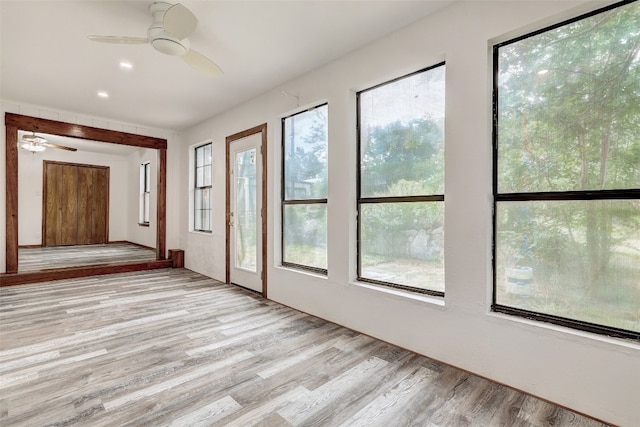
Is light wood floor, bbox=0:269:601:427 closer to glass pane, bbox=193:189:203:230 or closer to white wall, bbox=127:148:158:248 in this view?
glass pane, bbox=193:189:203:230

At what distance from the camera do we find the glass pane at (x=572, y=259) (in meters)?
1.77

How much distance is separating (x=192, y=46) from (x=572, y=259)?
358 cm

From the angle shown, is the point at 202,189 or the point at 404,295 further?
the point at 202,189

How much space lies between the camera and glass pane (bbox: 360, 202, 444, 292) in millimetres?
2568

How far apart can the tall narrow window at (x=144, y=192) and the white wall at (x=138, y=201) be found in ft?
0.51

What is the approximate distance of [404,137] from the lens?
276 centimetres

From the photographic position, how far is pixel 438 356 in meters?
2.42

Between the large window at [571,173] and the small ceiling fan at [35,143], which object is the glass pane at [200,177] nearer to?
the small ceiling fan at [35,143]

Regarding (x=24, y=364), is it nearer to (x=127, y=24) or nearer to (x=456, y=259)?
(x=127, y=24)

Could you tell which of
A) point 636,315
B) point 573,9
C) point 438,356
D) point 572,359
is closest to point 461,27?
point 573,9

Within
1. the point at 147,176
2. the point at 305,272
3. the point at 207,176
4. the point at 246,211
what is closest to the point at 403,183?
the point at 305,272

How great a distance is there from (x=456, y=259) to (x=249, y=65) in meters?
2.86

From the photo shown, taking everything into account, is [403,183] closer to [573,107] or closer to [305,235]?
[573,107]

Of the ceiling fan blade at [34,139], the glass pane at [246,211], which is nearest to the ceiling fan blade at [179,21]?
the glass pane at [246,211]
